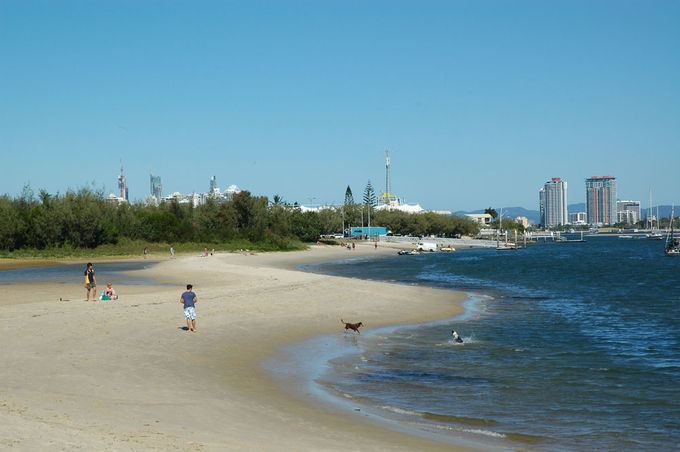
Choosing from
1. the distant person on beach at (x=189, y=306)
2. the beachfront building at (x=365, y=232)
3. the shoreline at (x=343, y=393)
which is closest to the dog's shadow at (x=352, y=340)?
the shoreline at (x=343, y=393)

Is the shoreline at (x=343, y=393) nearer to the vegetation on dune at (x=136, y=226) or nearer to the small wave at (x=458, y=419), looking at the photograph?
the small wave at (x=458, y=419)

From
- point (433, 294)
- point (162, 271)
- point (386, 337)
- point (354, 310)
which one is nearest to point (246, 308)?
point (354, 310)

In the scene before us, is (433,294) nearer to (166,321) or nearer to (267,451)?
(166,321)

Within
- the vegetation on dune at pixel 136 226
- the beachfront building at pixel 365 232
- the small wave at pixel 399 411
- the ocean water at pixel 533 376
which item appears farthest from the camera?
the beachfront building at pixel 365 232

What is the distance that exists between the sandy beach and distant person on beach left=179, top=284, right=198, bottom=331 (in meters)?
0.38

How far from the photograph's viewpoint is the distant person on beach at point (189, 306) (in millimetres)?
22461

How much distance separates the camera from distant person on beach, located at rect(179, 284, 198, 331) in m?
22.5

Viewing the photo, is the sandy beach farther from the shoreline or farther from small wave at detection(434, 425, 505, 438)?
small wave at detection(434, 425, 505, 438)

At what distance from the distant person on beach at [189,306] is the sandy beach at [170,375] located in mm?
385

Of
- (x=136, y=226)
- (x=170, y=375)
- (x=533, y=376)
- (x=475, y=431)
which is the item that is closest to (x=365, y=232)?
(x=136, y=226)

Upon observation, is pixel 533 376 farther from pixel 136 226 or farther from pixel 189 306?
pixel 136 226

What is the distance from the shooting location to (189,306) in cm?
2277

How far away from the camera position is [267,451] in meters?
10.3

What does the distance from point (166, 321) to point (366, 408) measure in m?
12.2
